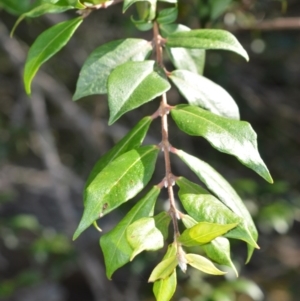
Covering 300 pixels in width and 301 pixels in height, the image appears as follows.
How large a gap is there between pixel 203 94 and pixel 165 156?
128mm

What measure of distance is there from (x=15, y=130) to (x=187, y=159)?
1593 millimetres

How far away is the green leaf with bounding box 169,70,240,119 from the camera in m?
0.85

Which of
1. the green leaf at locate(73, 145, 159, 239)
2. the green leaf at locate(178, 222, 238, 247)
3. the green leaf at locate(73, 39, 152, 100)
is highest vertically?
the green leaf at locate(73, 39, 152, 100)

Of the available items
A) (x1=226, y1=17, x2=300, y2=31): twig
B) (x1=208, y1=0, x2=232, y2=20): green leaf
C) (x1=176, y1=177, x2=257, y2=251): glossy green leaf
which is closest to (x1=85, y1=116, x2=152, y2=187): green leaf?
(x1=176, y1=177, x2=257, y2=251): glossy green leaf

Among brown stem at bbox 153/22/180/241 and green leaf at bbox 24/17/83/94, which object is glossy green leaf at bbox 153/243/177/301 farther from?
green leaf at bbox 24/17/83/94

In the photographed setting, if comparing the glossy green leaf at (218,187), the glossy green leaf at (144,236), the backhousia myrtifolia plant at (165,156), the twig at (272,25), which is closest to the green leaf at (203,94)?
the backhousia myrtifolia plant at (165,156)

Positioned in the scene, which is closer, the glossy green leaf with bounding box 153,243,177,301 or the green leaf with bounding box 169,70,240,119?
the glossy green leaf with bounding box 153,243,177,301

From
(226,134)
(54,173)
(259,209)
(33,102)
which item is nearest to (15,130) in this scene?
(33,102)

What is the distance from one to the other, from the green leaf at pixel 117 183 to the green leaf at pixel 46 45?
0.19 meters

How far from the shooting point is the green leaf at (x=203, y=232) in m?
0.66

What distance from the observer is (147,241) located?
671 millimetres

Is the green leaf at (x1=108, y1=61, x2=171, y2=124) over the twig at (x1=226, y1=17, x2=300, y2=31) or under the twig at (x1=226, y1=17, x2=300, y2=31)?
over

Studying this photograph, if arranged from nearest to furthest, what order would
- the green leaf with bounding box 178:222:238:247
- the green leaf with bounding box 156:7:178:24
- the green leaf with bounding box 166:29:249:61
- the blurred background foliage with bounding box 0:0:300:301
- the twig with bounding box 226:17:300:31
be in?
the green leaf with bounding box 178:222:238:247 < the green leaf with bounding box 166:29:249:61 < the green leaf with bounding box 156:7:178:24 < the twig with bounding box 226:17:300:31 < the blurred background foliage with bounding box 0:0:300:301

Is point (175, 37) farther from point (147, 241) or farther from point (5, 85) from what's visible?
point (5, 85)
